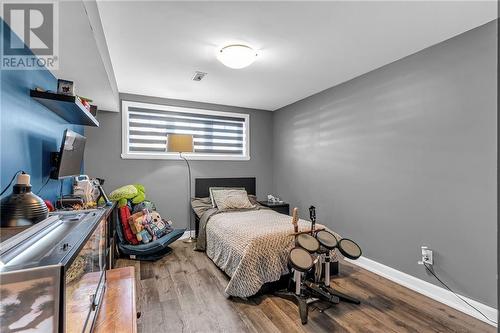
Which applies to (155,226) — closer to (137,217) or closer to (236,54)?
(137,217)

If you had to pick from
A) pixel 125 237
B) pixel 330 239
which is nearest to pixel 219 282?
pixel 330 239

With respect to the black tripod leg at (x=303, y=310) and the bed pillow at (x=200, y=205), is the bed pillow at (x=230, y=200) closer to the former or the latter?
the bed pillow at (x=200, y=205)

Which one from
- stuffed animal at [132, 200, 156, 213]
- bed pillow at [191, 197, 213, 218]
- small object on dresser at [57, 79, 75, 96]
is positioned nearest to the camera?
small object on dresser at [57, 79, 75, 96]

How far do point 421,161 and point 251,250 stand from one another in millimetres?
1970

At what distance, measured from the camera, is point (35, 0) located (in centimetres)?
123

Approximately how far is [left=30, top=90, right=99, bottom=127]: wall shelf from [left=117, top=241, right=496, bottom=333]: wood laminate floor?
5.92 feet

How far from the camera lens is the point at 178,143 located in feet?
12.9

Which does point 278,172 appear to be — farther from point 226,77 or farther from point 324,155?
point 226,77

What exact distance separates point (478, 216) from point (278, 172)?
319 centimetres

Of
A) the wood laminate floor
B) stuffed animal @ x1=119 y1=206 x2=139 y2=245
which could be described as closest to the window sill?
stuffed animal @ x1=119 y1=206 x2=139 y2=245

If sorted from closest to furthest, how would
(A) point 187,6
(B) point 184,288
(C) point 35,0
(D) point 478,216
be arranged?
(C) point 35,0, (A) point 187,6, (D) point 478,216, (B) point 184,288

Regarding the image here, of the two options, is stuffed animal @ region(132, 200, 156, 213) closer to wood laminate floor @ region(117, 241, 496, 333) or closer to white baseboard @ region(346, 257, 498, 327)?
wood laminate floor @ region(117, 241, 496, 333)

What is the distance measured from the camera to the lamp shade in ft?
12.9

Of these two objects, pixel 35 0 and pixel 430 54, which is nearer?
pixel 35 0
